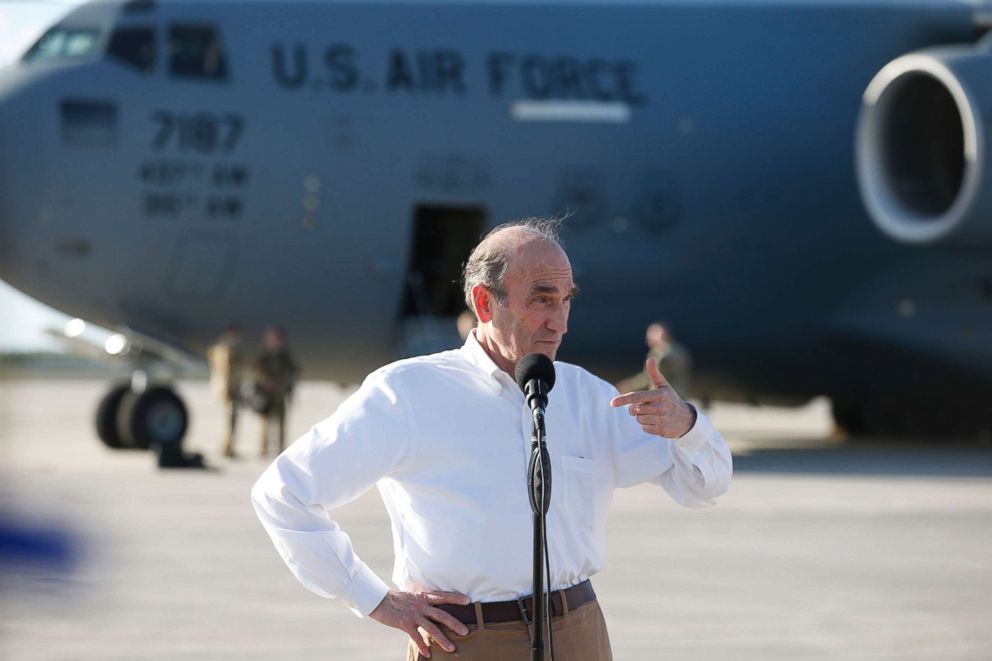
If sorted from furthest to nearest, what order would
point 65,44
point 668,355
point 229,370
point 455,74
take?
point 229,370 → point 668,355 → point 455,74 → point 65,44

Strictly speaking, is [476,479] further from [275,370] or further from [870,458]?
[870,458]

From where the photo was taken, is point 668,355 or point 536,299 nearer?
point 536,299

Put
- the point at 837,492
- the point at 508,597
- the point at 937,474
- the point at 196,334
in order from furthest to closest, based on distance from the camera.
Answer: the point at 196,334, the point at 937,474, the point at 837,492, the point at 508,597

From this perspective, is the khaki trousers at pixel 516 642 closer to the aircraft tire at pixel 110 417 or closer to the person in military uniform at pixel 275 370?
the person in military uniform at pixel 275 370

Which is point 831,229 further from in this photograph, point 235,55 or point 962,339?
point 235,55

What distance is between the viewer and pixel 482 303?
2980 mm

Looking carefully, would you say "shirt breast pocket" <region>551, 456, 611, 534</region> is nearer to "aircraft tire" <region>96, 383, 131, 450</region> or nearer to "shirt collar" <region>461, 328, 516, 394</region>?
"shirt collar" <region>461, 328, 516, 394</region>

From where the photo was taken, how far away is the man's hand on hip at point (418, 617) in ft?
9.25

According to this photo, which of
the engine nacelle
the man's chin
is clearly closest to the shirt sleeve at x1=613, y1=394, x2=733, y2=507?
the man's chin

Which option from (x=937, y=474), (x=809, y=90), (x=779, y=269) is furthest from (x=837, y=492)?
(x=809, y=90)

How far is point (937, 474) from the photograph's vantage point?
502 inches

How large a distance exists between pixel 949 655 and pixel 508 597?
11.0 feet

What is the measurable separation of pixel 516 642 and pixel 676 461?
1.36ft

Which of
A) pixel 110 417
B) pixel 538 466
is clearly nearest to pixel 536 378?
pixel 538 466
